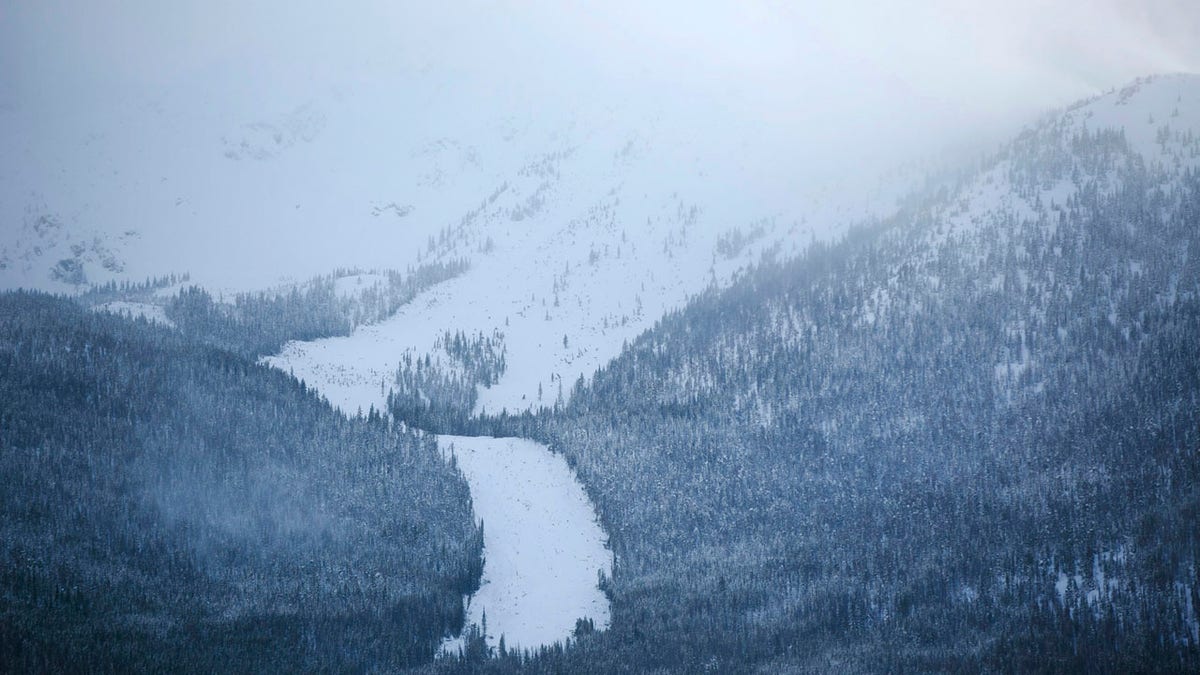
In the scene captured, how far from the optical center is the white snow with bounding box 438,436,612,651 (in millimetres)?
87500

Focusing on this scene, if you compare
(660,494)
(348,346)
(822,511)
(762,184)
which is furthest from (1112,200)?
(348,346)

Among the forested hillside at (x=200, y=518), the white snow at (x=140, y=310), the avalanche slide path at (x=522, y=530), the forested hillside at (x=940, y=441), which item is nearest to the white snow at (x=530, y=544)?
the avalanche slide path at (x=522, y=530)

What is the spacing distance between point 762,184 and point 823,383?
90448 millimetres

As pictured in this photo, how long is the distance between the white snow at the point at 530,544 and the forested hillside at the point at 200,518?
351cm

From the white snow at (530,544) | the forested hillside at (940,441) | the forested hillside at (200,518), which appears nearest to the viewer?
the forested hillside at (940,441)

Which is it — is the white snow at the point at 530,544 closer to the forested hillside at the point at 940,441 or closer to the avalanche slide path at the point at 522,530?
the avalanche slide path at the point at 522,530

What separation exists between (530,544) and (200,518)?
32.6m

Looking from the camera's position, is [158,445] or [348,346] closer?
[158,445]

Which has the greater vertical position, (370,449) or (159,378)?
(159,378)

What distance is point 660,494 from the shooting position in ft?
340

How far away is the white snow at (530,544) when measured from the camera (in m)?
87.5

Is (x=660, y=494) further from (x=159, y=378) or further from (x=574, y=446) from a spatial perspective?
(x=159, y=378)

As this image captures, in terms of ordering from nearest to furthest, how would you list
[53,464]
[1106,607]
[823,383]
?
[1106,607]
[53,464]
[823,383]

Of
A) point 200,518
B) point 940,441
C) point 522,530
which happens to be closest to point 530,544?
point 522,530
